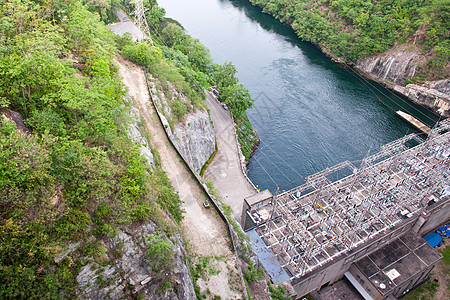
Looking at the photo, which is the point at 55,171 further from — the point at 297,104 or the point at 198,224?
the point at 297,104

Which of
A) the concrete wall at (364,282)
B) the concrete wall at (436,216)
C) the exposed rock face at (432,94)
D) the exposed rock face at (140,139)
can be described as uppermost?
the exposed rock face at (432,94)

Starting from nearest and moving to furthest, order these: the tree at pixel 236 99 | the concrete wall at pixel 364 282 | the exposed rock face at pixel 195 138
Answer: the concrete wall at pixel 364 282
the exposed rock face at pixel 195 138
the tree at pixel 236 99

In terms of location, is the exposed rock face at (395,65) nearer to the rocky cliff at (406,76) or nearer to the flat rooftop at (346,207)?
the rocky cliff at (406,76)

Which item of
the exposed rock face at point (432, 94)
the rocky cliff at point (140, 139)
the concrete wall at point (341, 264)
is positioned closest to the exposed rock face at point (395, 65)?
the exposed rock face at point (432, 94)

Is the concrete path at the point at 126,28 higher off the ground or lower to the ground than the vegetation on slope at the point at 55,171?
lower

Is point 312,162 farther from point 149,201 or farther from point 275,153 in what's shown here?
point 149,201

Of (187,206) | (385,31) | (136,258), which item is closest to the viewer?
(136,258)

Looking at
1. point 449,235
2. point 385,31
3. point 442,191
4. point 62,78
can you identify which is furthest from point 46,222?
point 385,31
